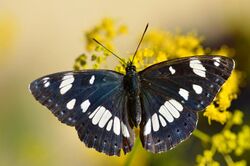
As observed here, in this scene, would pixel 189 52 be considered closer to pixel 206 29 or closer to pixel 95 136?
pixel 95 136

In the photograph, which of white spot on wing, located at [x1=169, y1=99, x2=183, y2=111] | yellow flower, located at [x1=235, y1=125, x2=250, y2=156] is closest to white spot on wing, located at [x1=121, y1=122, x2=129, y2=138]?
white spot on wing, located at [x1=169, y1=99, x2=183, y2=111]

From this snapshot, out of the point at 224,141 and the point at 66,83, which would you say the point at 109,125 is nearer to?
the point at 66,83

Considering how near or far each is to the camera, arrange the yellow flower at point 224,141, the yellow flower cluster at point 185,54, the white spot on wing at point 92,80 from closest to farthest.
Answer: the white spot on wing at point 92,80 < the yellow flower cluster at point 185,54 < the yellow flower at point 224,141

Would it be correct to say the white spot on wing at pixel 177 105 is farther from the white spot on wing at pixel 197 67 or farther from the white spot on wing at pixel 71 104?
the white spot on wing at pixel 71 104

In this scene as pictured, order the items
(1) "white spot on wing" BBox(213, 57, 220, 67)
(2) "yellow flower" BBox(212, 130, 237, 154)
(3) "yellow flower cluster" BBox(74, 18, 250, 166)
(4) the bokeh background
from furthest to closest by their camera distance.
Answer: (4) the bokeh background → (2) "yellow flower" BBox(212, 130, 237, 154) → (3) "yellow flower cluster" BBox(74, 18, 250, 166) → (1) "white spot on wing" BBox(213, 57, 220, 67)

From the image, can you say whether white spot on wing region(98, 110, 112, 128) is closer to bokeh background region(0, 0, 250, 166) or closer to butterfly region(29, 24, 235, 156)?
butterfly region(29, 24, 235, 156)

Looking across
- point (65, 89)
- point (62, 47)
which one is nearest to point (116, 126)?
point (65, 89)

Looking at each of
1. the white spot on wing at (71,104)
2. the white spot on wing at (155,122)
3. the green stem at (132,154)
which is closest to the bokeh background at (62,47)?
the green stem at (132,154)
